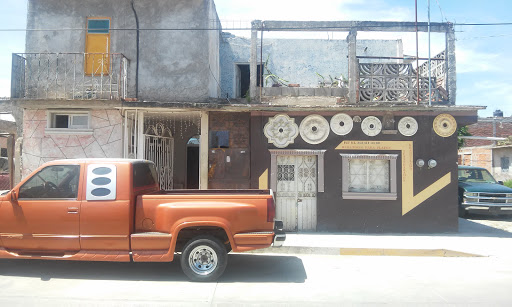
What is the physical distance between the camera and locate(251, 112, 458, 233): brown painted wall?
988 cm

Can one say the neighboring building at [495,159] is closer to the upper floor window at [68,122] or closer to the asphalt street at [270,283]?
the asphalt street at [270,283]

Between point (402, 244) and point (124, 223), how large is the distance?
5974 mm

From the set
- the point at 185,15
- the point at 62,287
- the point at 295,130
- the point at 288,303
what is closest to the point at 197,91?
the point at 185,15

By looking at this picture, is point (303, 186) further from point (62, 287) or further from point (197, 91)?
point (62, 287)

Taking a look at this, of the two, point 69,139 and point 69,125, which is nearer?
point 69,139

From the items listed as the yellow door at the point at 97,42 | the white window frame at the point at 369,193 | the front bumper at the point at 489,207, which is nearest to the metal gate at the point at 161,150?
the yellow door at the point at 97,42

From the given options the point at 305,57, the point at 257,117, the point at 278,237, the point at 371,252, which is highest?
the point at 305,57

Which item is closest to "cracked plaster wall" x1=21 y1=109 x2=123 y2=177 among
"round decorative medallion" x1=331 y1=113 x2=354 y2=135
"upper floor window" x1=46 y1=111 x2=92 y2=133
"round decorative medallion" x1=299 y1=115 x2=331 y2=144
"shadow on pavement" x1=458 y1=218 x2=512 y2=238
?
"upper floor window" x1=46 y1=111 x2=92 y2=133

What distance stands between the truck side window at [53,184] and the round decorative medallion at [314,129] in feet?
18.9

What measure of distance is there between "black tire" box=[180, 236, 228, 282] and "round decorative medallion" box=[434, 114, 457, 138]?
693cm

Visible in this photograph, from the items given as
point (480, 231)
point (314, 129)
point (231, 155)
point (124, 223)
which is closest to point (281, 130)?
point (314, 129)

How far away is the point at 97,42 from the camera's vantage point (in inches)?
451

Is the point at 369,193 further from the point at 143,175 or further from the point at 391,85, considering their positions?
the point at 143,175

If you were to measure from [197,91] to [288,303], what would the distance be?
296 inches
